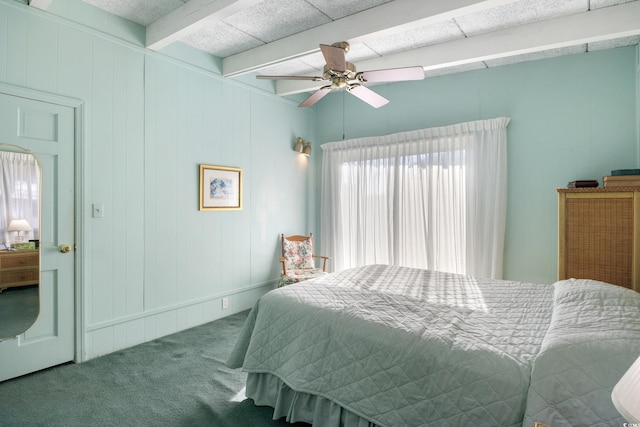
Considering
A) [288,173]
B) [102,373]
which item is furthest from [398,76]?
[102,373]

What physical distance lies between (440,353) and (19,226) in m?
3.05

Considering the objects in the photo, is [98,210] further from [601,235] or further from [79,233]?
[601,235]

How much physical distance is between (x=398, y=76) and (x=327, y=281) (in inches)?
67.1

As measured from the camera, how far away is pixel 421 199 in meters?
4.16

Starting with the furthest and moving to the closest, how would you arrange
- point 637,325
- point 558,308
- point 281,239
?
point 281,239 → point 558,308 → point 637,325

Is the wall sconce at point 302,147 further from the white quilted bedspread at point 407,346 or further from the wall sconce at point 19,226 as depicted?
the wall sconce at point 19,226

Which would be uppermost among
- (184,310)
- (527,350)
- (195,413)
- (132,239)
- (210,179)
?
(210,179)

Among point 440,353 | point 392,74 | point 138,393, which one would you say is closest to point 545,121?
point 392,74

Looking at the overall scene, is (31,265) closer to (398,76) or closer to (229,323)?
(229,323)

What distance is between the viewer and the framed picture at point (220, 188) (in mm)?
3717

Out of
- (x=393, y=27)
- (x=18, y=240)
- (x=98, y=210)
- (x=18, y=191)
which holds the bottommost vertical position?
(x=18, y=240)

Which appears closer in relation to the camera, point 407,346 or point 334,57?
point 407,346

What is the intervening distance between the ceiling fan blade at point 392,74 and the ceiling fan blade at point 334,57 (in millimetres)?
245

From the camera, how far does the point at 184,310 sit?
3.57 meters
